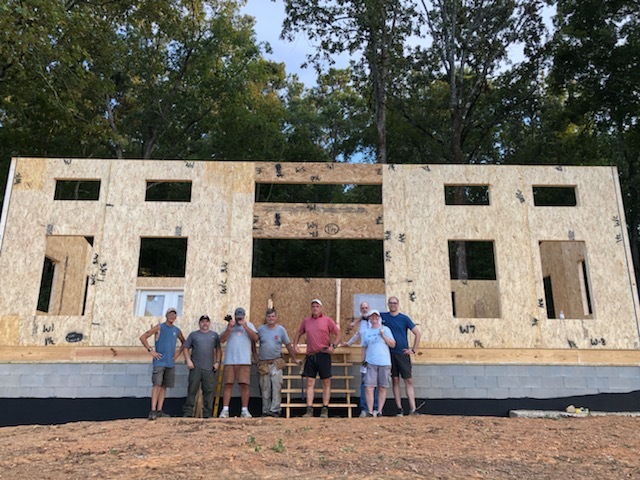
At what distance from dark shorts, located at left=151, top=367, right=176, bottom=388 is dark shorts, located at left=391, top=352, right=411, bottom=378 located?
10.4 feet

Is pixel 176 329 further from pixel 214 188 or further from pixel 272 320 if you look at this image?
pixel 214 188

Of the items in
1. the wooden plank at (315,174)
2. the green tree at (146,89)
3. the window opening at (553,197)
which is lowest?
the wooden plank at (315,174)

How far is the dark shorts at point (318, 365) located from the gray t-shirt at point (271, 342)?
0.44 metres

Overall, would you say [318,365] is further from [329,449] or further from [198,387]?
[329,449]

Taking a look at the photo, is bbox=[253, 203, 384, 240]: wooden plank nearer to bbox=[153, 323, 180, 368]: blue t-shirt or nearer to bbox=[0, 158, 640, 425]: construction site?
bbox=[0, 158, 640, 425]: construction site

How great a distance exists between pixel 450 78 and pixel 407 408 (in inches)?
480

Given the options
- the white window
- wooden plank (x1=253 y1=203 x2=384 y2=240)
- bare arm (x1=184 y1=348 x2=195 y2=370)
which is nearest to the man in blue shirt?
wooden plank (x1=253 y1=203 x2=384 y2=240)

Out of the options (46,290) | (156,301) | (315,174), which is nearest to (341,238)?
(315,174)

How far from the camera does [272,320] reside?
23.8ft

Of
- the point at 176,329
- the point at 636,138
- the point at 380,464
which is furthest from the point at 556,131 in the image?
the point at 380,464

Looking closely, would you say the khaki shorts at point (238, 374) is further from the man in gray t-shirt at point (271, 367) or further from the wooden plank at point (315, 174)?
the wooden plank at point (315, 174)

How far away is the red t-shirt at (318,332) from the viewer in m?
7.16

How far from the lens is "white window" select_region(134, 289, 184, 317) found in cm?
1180

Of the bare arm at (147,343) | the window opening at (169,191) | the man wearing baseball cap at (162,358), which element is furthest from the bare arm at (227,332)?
the window opening at (169,191)
